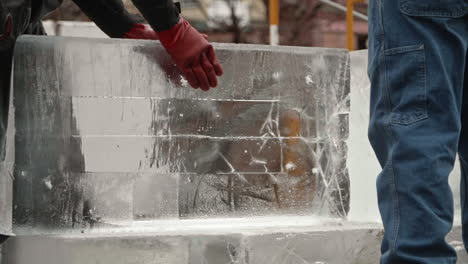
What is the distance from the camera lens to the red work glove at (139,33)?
111 inches

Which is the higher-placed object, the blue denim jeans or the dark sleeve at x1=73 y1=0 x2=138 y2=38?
the dark sleeve at x1=73 y1=0 x2=138 y2=38

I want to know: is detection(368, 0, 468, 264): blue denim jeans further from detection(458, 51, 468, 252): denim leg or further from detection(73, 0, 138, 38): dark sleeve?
detection(73, 0, 138, 38): dark sleeve

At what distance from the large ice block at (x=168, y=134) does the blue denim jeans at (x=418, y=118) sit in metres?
0.79

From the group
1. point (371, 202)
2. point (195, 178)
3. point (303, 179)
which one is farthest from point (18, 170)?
point (371, 202)

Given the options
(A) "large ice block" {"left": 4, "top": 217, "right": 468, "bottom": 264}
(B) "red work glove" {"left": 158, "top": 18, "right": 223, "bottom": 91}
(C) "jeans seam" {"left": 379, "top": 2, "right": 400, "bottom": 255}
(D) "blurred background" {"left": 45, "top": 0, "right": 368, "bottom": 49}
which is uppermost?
(D) "blurred background" {"left": 45, "top": 0, "right": 368, "bottom": 49}

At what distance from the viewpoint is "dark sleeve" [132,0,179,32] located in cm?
235

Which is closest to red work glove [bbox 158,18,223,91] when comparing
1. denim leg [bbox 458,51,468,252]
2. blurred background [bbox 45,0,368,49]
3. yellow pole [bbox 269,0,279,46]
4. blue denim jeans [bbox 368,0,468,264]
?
blue denim jeans [bbox 368,0,468,264]

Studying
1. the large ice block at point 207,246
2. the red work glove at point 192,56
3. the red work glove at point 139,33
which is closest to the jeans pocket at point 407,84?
the large ice block at point 207,246

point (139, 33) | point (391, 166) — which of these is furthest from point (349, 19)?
point (391, 166)

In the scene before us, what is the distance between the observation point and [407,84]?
162 cm

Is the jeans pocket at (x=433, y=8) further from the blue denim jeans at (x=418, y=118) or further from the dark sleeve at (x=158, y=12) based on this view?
the dark sleeve at (x=158, y=12)

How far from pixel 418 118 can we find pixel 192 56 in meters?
0.98

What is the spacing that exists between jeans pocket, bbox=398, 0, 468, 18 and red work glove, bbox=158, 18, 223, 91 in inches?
34.3

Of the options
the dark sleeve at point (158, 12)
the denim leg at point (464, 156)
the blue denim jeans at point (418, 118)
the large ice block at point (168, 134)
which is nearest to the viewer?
the blue denim jeans at point (418, 118)
